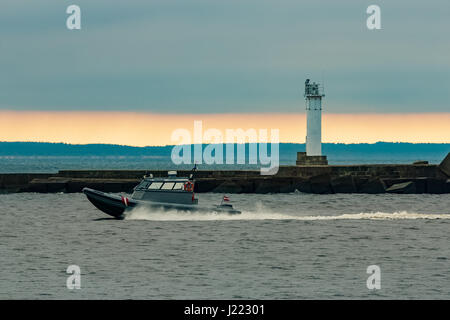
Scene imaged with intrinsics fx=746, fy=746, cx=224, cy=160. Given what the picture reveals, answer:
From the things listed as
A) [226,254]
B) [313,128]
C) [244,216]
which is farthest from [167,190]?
[313,128]

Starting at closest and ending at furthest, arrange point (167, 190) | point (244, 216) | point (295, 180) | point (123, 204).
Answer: point (167, 190) < point (123, 204) < point (244, 216) < point (295, 180)

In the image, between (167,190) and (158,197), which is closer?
(167,190)

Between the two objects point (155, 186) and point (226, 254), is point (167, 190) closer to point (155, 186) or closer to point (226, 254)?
point (155, 186)

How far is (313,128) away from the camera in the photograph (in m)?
62.5

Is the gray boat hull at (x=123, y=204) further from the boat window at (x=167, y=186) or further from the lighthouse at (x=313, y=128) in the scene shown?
the lighthouse at (x=313, y=128)

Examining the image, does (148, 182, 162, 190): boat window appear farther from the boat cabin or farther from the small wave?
the small wave

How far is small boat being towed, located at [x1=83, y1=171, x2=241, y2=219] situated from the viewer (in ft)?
109

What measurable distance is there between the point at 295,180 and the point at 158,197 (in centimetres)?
2533

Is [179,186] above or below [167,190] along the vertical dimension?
above

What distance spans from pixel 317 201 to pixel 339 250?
24.4 m

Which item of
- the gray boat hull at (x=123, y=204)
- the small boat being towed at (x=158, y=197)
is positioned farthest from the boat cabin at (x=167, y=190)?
the gray boat hull at (x=123, y=204)

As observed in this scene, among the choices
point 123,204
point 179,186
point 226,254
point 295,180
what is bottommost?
point 226,254
